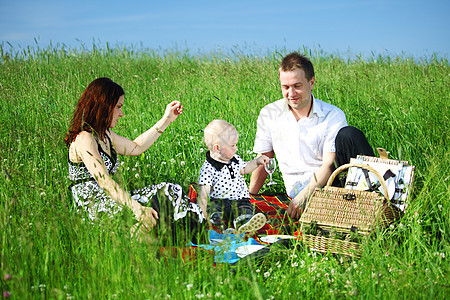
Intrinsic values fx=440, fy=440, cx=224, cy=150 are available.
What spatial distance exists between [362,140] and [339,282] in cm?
176

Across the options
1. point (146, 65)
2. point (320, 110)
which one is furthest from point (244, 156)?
point (146, 65)

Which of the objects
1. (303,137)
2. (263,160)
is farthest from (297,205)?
(303,137)

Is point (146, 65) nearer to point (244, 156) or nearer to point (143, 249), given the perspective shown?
point (244, 156)

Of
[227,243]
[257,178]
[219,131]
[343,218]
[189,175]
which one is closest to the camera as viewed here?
[343,218]

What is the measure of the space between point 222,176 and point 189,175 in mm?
1110

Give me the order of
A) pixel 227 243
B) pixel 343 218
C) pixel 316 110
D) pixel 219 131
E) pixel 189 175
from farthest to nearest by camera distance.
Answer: pixel 189 175, pixel 316 110, pixel 219 131, pixel 227 243, pixel 343 218

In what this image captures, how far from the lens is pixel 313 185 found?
4066 mm

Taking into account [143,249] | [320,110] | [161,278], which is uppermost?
[320,110]

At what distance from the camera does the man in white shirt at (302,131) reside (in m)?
4.36

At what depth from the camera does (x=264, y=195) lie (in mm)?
5211

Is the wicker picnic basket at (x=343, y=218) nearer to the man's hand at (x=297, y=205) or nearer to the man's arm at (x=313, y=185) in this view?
the man's arm at (x=313, y=185)

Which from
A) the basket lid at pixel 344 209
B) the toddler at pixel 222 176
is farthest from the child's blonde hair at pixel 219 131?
the basket lid at pixel 344 209

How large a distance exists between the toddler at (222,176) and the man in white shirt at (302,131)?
0.57 meters

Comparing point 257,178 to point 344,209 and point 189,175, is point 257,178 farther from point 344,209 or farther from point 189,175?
point 344,209
